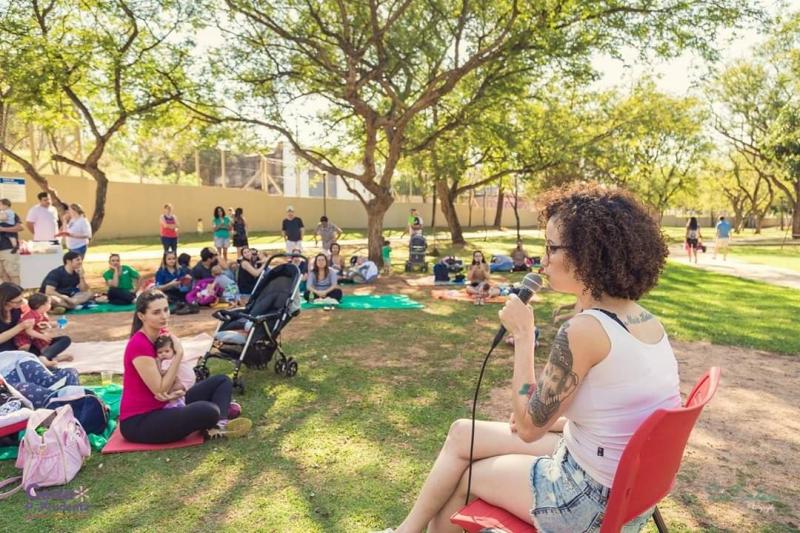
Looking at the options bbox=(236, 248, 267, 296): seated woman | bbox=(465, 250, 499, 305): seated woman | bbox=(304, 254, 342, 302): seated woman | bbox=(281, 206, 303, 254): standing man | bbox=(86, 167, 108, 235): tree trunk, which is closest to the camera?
bbox=(236, 248, 267, 296): seated woman

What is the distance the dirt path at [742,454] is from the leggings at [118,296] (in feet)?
24.8

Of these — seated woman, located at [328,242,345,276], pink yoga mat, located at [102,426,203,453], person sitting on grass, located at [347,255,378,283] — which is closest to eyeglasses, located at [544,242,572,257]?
pink yoga mat, located at [102,426,203,453]

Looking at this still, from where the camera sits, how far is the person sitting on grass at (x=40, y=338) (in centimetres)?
528

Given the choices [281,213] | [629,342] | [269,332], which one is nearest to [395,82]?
[269,332]

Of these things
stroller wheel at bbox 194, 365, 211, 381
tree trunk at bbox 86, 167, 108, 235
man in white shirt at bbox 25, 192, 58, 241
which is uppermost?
tree trunk at bbox 86, 167, 108, 235

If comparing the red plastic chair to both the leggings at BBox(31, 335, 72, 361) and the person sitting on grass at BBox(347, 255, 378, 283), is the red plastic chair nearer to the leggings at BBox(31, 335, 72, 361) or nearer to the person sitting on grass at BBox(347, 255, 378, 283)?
the leggings at BBox(31, 335, 72, 361)

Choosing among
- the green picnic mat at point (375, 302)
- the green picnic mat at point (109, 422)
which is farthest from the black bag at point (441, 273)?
the green picnic mat at point (109, 422)

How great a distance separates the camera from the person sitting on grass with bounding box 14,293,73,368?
5277mm

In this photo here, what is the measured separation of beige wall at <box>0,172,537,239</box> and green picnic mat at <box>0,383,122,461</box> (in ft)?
58.5

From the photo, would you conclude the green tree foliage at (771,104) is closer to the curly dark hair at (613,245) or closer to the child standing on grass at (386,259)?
the child standing on grass at (386,259)

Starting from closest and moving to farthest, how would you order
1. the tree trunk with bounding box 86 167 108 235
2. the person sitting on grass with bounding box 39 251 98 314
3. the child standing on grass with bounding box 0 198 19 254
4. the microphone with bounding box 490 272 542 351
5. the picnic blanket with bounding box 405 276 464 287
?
the microphone with bounding box 490 272 542 351, the person sitting on grass with bounding box 39 251 98 314, the child standing on grass with bounding box 0 198 19 254, the picnic blanket with bounding box 405 276 464 287, the tree trunk with bounding box 86 167 108 235

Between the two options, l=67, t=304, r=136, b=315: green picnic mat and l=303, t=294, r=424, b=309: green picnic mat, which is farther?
l=303, t=294, r=424, b=309: green picnic mat

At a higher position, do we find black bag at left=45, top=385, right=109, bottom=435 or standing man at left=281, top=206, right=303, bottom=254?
standing man at left=281, top=206, right=303, bottom=254

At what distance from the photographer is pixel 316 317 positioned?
872cm
